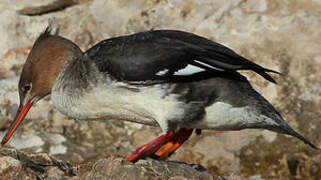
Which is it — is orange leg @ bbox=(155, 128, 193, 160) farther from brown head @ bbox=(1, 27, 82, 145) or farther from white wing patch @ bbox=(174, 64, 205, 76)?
brown head @ bbox=(1, 27, 82, 145)

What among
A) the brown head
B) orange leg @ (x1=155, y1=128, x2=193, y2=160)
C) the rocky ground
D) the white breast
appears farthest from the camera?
the rocky ground

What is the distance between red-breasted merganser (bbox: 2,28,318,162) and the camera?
19.7 feet

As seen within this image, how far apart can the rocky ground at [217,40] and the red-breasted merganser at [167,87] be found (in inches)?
65.8

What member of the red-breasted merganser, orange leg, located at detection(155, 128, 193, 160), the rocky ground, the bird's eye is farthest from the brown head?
orange leg, located at detection(155, 128, 193, 160)

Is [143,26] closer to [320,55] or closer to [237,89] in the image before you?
[320,55]

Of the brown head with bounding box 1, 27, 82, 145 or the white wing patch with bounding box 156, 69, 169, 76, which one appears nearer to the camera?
the white wing patch with bounding box 156, 69, 169, 76

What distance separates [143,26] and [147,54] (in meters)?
3.78

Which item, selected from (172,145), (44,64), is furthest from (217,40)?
(172,145)

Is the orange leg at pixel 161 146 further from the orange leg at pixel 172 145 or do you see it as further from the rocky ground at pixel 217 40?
the rocky ground at pixel 217 40

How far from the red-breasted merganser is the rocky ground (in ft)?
5.49

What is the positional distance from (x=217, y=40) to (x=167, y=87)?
3431mm

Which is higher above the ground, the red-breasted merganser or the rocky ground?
the red-breasted merganser

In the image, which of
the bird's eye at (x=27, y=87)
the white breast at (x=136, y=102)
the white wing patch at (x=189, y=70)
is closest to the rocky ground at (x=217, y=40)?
the bird's eye at (x=27, y=87)

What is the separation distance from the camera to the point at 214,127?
6234mm
